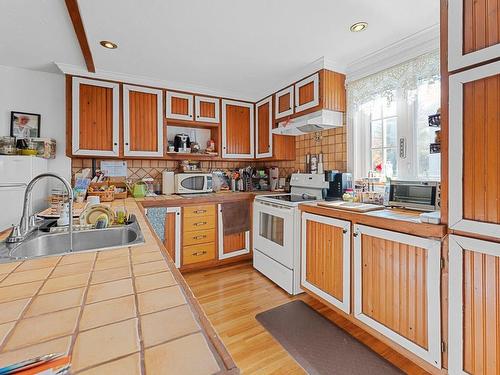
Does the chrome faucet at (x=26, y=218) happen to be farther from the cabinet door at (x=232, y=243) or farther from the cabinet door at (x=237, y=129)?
the cabinet door at (x=237, y=129)

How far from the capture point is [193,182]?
10.1 ft

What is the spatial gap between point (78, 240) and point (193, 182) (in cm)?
185

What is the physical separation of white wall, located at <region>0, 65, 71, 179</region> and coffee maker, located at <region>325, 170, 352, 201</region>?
283 cm

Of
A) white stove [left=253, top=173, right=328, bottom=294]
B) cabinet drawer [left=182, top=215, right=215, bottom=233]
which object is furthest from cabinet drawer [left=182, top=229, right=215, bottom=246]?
white stove [left=253, top=173, right=328, bottom=294]

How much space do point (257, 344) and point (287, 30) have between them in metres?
2.31

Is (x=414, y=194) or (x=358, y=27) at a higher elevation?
(x=358, y=27)

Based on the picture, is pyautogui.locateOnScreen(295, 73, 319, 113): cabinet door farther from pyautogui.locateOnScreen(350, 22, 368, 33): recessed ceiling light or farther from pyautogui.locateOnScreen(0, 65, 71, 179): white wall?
pyautogui.locateOnScreen(0, 65, 71, 179): white wall

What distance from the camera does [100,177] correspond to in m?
2.77

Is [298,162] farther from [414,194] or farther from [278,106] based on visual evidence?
[414,194]

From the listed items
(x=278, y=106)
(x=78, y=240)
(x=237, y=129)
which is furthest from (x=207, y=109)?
(x=78, y=240)

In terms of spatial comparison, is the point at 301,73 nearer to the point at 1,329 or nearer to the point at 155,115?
the point at 155,115

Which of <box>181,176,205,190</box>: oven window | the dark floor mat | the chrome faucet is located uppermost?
<box>181,176,205,190</box>: oven window

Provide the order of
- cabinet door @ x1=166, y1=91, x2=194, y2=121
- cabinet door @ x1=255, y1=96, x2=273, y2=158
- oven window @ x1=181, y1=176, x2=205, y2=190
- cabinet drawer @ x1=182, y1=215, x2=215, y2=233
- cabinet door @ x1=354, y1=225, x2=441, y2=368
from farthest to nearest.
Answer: cabinet door @ x1=255, y1=96, x2=273, y2=158, oven window @ x1=181, y1=176, x2=205, y2=190, cabinet door @ x1=166, y1=91, x2=194, y2=121, cabinet drawer @ x1=182, y1=215, x2=215, y2=233, cabinet door @ x1=354, y1=225, x2=441, y2=368

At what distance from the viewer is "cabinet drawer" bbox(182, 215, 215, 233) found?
9.11 feet
